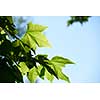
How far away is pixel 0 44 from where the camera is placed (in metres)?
0.63

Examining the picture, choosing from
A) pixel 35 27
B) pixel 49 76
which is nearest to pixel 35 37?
pixel 35 27

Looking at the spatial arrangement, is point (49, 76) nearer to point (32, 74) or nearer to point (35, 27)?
point (32, 74)

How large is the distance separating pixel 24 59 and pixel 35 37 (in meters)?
0.10

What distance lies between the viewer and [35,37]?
0.69 meters

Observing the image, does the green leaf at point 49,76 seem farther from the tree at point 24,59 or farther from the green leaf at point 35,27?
the green leaf at point 35,27

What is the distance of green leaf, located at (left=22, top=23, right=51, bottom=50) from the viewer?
Result: 0.67 metres

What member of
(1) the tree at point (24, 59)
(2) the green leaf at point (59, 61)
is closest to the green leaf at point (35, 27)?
(1) the tree at point (24, 59)

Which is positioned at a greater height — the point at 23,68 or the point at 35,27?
the point at 35,27

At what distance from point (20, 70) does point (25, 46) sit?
0.08 metres

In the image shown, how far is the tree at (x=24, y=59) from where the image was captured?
612 mm
